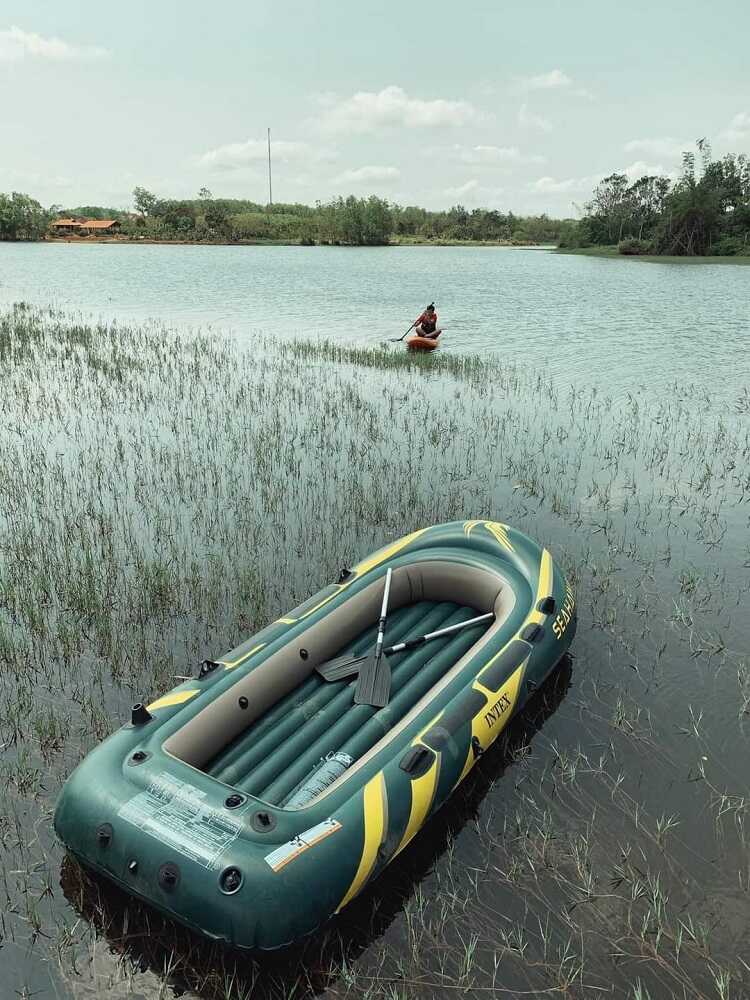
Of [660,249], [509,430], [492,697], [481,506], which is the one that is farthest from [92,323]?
[660,249]

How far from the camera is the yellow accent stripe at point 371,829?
2.97 meters

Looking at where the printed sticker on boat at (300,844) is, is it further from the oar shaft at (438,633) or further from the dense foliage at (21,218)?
the dense foliage at (21,218)

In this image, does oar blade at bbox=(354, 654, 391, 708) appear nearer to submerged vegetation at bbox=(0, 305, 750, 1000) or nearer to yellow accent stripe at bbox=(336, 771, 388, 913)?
submerged vegetation at bbox=(0, 305, 750, 1000)

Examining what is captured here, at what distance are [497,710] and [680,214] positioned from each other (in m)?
57.7

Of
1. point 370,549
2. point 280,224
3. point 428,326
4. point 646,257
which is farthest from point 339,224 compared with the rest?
point 370,549

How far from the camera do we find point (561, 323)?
68.5 ft

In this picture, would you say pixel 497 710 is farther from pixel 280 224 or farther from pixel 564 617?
pixel 280 224

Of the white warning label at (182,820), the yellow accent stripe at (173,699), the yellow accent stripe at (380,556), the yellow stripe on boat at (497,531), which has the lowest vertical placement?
the white warning label at (182,820)

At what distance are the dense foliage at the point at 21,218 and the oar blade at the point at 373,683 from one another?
79.0 metres

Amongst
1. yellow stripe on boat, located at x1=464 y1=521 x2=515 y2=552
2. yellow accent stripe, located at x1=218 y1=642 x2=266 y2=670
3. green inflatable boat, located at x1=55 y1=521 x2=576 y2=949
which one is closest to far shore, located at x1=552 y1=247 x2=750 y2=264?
yellow stripe on boat, located at x1=464 y1=521 x2=515 y2=552

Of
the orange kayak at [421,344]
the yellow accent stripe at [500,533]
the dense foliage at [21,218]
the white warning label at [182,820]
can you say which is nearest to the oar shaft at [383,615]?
the yellow accent stripe at [500,533]

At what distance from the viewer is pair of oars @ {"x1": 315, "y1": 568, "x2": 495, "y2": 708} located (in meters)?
4.18

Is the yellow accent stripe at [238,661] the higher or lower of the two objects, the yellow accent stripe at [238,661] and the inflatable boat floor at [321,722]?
the higher

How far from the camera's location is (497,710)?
3.90m
